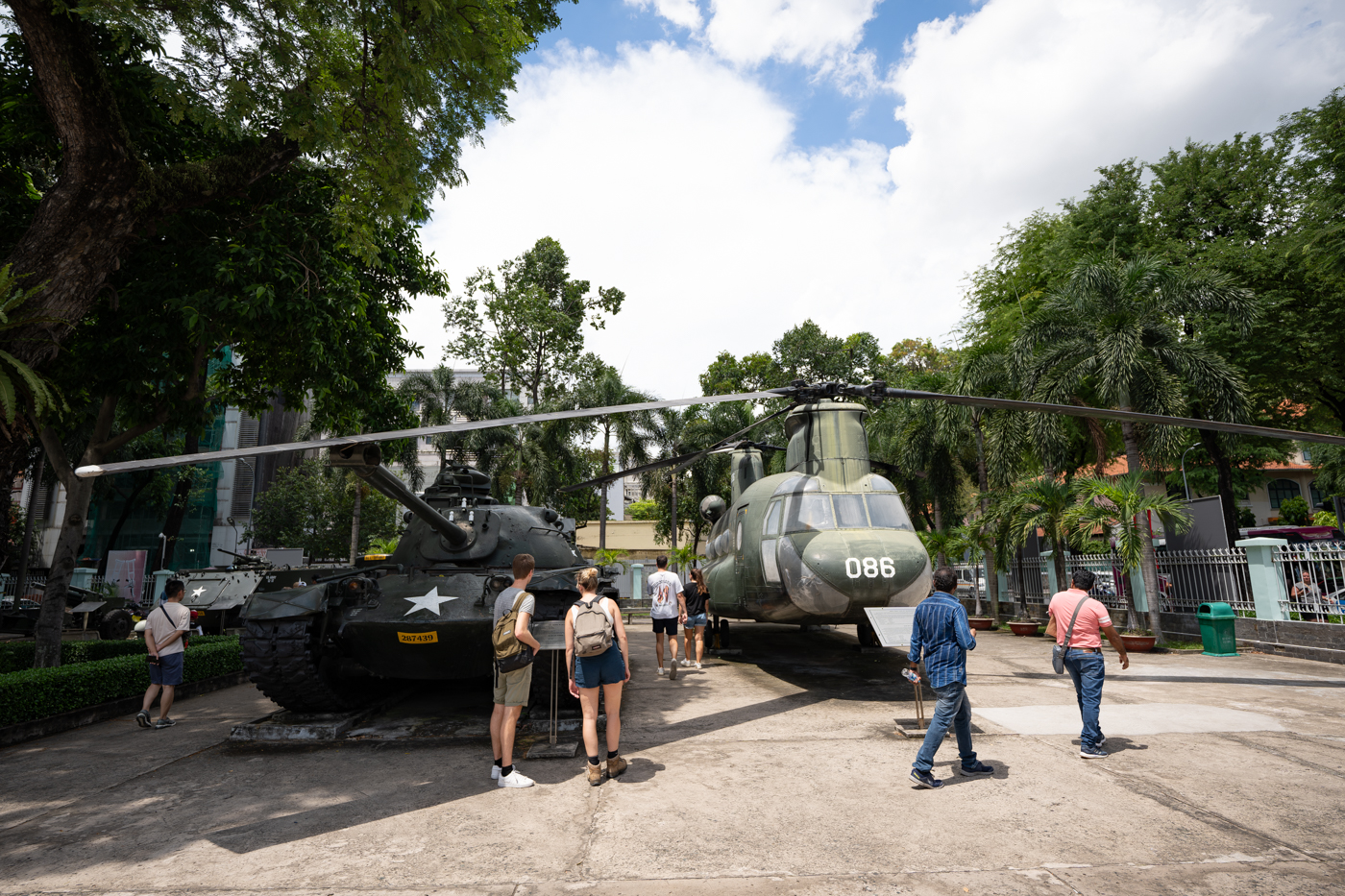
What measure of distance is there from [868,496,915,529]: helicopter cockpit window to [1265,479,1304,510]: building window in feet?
165

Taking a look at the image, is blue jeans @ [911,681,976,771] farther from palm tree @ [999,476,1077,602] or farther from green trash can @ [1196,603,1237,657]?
palm tree @ [999,476,1077,602]

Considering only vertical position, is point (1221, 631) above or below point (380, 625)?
below

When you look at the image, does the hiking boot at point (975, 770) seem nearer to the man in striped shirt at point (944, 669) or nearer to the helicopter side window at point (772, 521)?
the man in striped shirt at point (944, 669)

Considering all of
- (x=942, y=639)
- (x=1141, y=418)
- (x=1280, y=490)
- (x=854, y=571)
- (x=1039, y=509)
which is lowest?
(x=942, y=639)

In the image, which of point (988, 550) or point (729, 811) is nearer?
point (729, 811)

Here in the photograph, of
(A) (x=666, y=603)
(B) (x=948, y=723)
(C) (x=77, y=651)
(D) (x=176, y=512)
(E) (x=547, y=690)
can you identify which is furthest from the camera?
(D) (x=176, y=512)

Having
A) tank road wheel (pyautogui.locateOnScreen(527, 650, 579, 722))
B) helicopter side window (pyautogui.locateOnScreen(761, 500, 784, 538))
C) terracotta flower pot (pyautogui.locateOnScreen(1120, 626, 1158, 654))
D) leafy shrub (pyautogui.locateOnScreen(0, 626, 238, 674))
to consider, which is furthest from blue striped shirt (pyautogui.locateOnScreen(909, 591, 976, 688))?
leafy shrub (pyautogui.locateOnScreen(0, 626, 238, 674))

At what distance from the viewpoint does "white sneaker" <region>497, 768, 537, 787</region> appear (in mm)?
5398

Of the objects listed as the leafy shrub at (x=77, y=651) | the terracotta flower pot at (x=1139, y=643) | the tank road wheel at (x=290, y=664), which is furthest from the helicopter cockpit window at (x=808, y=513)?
the leafy shrub at (x=77, y=651)

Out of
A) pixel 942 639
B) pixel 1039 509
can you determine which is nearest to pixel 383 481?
pixel 942 639

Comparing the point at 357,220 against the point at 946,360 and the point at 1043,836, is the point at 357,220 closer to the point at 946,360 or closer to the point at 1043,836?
the point at 1043,836

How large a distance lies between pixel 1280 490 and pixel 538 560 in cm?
5527

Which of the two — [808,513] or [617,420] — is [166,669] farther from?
[617,420]

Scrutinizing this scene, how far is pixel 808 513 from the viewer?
9055 mm
